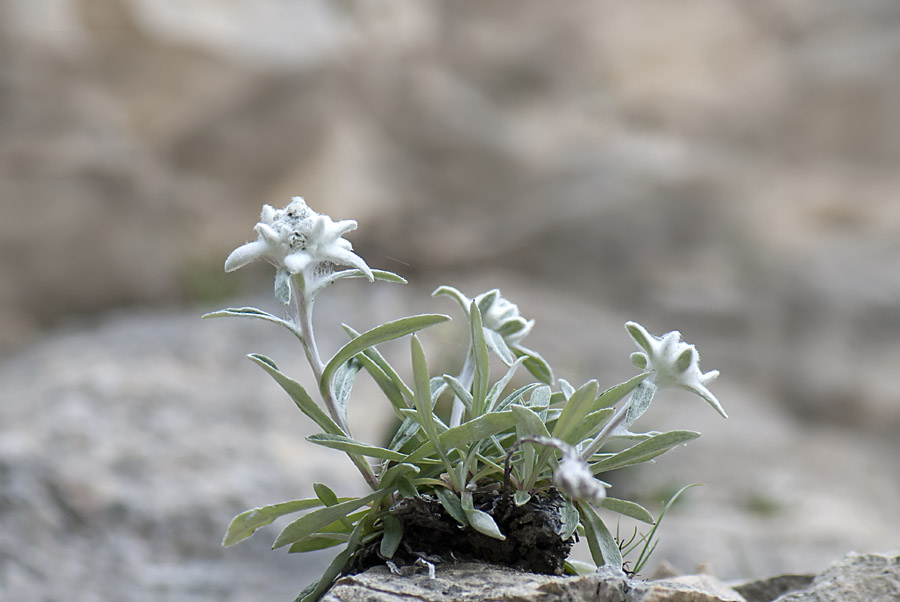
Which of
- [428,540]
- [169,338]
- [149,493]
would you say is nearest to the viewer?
[428,540]

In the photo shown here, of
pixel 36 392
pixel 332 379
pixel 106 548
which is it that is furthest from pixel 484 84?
pixel 332 379

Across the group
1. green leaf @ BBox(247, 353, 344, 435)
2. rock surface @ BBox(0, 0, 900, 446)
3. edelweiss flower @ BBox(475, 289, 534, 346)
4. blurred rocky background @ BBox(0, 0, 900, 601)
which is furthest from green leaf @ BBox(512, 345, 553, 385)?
rock surface @ BBox(0, 0, 900, 446)

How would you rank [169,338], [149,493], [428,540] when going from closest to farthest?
[428,540] < [149,493] < [169,338]

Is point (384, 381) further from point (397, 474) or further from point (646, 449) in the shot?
point (646, 449)

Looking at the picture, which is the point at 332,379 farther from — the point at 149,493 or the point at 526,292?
the point at 526,292

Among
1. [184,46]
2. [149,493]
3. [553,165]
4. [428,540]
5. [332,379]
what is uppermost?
[553,165]

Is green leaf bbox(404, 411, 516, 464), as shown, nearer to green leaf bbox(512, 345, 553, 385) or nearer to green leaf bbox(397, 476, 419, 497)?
green leaf bbox(397, 476, 419, 497)

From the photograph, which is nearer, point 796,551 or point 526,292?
point 796,551

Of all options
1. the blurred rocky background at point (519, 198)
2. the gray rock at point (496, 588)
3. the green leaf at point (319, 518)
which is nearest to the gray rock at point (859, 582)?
the gray rock at point (496, 588)
